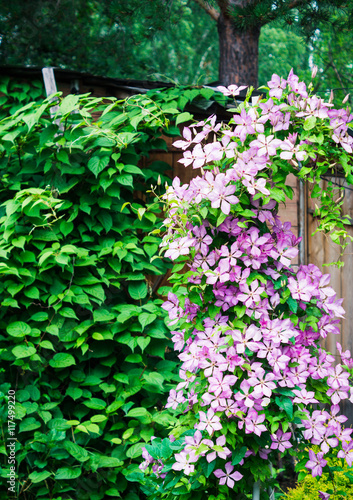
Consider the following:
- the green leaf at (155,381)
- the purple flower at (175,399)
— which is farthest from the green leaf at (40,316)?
the purple flower at (175,399)

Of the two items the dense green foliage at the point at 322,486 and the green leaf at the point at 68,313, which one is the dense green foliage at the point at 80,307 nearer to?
the green leaf at the point at 68,313

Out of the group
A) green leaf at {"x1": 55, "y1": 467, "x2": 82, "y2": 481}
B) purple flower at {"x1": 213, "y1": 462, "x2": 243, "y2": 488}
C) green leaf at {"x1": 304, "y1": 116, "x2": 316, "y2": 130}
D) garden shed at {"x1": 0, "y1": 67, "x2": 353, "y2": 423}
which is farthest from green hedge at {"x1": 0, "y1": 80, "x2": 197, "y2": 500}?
green leaf at {"x1": 304, "y1": 116, "x2": 316, "y2": 130}

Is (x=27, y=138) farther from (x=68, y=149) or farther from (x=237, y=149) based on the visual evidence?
(x=237, y=149)

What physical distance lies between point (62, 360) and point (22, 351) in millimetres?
235

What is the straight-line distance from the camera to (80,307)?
121 inches

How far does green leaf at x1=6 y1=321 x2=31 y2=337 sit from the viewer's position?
112 inches

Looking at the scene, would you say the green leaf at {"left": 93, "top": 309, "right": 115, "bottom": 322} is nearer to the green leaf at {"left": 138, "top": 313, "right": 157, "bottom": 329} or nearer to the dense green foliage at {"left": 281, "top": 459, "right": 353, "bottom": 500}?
the green leaf at {"left": 138, "top": 313, "right": 157, "bottom": 329}

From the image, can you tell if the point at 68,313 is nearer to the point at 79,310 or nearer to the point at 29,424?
the point at 79,310

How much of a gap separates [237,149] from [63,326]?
163cm

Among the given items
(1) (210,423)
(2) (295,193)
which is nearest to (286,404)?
(1) (210,423)

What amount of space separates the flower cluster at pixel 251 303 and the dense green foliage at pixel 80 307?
101 centimetres

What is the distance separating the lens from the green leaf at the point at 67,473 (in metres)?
2.69

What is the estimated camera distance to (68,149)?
121 inches

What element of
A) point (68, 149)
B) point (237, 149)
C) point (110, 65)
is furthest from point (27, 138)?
point (110, 65)
